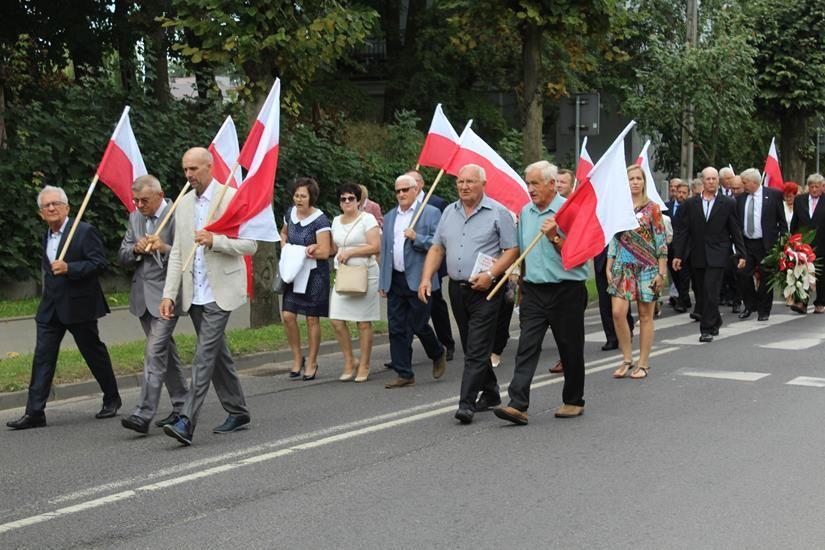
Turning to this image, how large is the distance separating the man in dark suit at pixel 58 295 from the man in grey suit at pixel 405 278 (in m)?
2.67

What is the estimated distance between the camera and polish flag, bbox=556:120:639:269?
314 inches

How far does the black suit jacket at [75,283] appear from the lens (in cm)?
848

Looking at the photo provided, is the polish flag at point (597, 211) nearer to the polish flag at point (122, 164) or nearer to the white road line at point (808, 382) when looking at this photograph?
the white road line at point (808, 382)

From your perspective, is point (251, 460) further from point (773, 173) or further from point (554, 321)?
point (773, 173)

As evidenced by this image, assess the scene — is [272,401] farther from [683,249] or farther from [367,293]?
[683,249]

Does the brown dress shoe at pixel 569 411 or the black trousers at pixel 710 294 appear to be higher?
the black trousers at pixel 710 294

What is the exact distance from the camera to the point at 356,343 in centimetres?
1330

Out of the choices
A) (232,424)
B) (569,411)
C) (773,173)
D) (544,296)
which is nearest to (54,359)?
(232,424)

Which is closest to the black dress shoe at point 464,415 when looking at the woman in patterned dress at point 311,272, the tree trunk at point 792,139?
the woman in patterned dress at point 311,272

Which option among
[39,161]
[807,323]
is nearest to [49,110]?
[39,161]

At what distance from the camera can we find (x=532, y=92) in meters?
19.7

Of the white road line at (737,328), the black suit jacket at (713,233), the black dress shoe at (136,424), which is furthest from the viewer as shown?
the black suit jacket at (713,233)

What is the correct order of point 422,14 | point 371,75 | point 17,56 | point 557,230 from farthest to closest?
1. point 371,75
2. point 422,14
3. point 17,56
4. point 557,230

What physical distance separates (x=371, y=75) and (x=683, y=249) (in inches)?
1032
